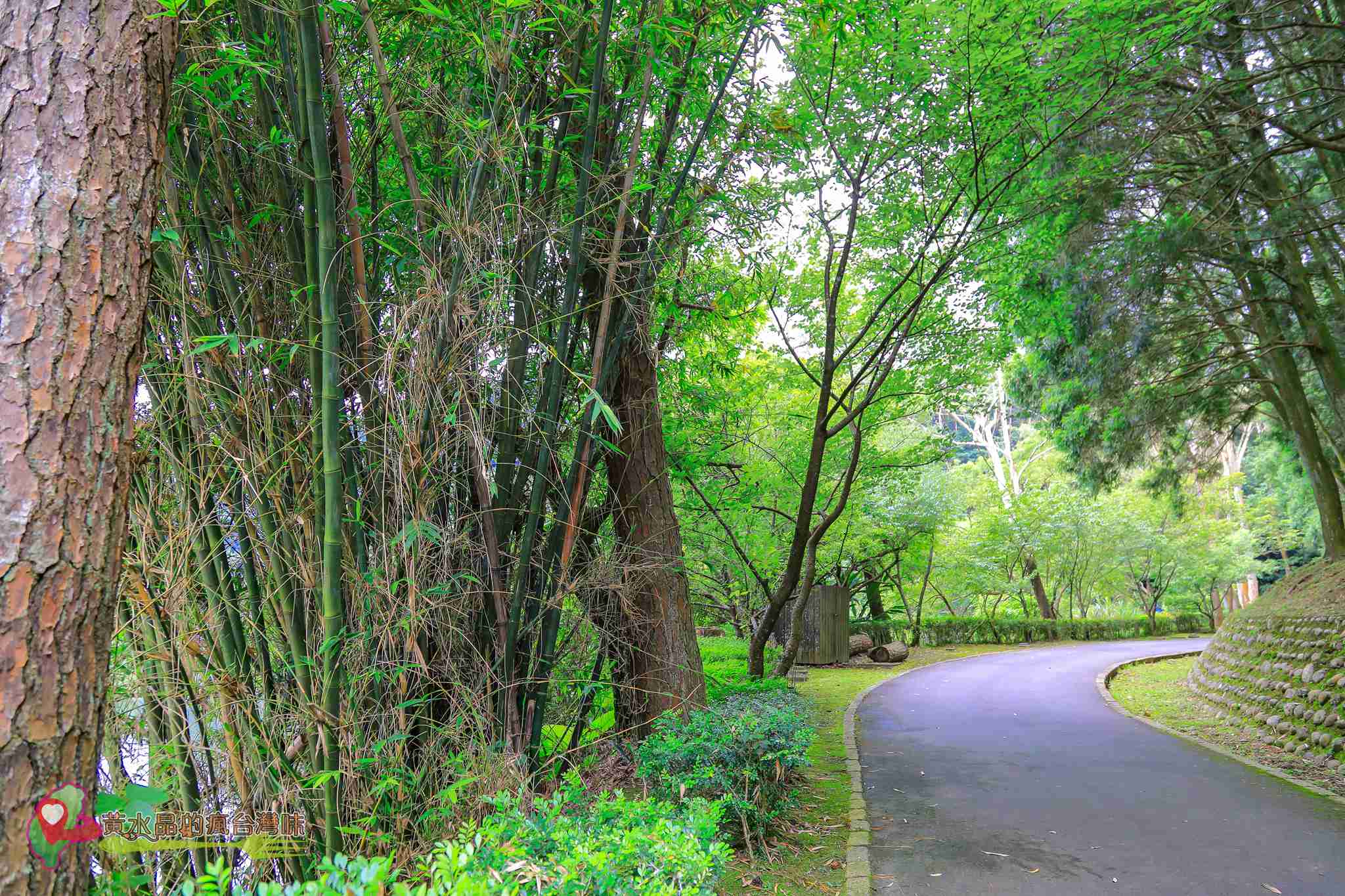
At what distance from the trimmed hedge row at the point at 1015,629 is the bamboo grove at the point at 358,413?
46.5ft

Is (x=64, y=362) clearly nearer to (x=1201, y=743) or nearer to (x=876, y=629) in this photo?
(x=1201, y=743)

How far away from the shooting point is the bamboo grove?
6.66 ft

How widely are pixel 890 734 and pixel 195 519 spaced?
690cm

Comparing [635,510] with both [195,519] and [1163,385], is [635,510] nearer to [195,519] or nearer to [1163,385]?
[195,519]

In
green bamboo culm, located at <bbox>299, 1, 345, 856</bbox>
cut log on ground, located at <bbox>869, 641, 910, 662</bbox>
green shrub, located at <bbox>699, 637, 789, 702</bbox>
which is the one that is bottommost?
cut log on ground, located at <bbox>869, 641, 910, 662</bbox>

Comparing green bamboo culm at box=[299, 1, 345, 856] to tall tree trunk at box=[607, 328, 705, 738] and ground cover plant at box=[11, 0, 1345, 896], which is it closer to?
ground cover plant at box=[11, 0, 1345, 896]

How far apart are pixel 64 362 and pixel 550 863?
1.48 meters

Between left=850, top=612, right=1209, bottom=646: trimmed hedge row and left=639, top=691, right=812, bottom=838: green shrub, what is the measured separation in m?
12.1

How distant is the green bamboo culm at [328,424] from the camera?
1892 millimetres

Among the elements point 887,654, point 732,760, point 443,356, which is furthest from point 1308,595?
point 443,356

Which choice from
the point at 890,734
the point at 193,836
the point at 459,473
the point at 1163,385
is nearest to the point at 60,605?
the point at 193,836

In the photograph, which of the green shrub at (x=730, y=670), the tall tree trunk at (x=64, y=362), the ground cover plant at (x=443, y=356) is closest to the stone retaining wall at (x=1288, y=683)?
the ground cover plant at (x=443, y=356)

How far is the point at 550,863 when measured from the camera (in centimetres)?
183

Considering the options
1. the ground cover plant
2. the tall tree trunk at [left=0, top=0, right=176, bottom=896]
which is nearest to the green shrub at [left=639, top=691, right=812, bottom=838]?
the ground cover plant
